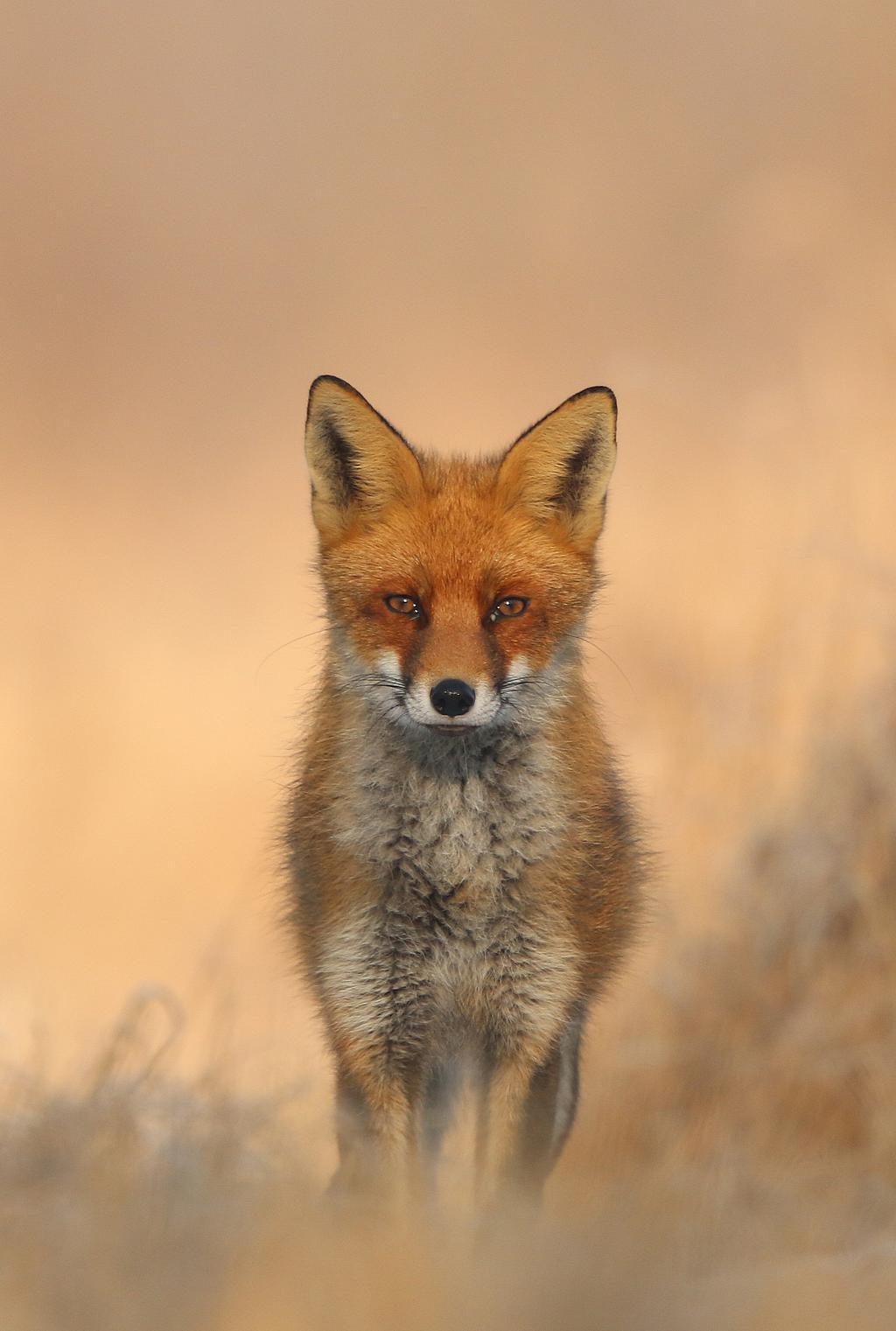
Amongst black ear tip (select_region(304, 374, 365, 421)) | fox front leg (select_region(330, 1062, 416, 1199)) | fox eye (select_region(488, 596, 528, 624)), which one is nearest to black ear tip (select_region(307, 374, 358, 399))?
black ear tip (select_region(304, 374, 365, 421))

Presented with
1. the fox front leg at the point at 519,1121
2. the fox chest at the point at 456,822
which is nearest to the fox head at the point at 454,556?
the fox chest at the point at 456,822

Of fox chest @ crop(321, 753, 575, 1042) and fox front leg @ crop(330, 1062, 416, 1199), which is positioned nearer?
fox front leg @ crop(330, 1062, 416, 1199)

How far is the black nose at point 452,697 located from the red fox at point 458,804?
0.25 feet

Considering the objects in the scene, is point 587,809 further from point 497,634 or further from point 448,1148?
point 448,1148

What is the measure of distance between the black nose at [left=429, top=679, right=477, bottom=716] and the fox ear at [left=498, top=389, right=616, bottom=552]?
484 millimetres

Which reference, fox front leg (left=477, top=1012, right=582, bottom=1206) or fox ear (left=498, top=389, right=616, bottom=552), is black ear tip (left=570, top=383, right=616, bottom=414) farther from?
fox front leg (left=477, top=1012, right=582, bottom=1206)

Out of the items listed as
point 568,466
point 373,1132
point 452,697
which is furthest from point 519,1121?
point 568,466

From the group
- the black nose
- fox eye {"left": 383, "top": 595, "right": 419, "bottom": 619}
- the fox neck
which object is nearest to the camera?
the black nose

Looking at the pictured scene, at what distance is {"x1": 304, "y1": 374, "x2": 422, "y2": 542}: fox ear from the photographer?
9.31ft

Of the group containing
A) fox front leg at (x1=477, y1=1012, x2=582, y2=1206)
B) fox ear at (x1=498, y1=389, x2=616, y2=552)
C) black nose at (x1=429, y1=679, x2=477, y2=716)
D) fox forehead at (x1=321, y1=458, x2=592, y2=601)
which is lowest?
fox front leg at (x1=477, y1=1012, x2=582, y2=1206)

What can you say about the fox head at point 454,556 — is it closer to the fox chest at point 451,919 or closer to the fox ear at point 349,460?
the fox ear at point 349,460

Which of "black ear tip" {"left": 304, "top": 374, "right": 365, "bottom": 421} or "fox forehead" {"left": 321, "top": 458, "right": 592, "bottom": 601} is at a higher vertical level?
"black ear tip" {"left": 304, "top": 374, "right": 365, "bottom": 421}

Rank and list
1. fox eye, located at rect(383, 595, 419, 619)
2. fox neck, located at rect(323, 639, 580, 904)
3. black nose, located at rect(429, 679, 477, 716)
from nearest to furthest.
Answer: black nose, located at rect(429, 679, 477, 716), fox eye, located at rect(383, 595, 419, 619), fox neck, located at rect(323, 639, 580, 904)

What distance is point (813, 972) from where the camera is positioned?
4.92 metres
